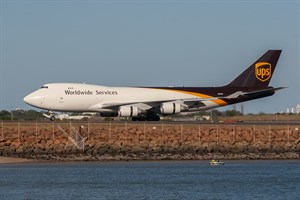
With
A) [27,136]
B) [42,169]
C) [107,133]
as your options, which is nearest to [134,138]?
[107,133]

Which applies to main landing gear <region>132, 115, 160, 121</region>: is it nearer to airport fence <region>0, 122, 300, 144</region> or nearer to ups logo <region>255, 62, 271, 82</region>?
ups logo <region>255, 62, 271, 82</region>

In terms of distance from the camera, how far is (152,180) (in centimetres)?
5375

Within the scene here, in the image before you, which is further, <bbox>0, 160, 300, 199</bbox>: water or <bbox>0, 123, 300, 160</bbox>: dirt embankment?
<bbox>0, 123, 300, 160</bbox>: dirt embankment

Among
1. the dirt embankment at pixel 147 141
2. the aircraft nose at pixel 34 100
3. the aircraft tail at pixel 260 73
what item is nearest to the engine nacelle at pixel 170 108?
the aircraft tail at pixel 260 73

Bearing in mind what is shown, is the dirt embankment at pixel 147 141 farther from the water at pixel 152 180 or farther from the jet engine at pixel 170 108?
the jet engine at pixel 170 108

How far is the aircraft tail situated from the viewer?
97375mm

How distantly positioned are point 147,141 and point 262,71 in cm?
2955

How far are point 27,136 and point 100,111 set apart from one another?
18427mm

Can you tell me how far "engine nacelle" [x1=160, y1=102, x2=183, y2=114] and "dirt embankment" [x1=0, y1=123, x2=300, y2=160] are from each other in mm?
13184

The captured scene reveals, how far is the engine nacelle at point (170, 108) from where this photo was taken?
294 feet

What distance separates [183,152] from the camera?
69.1m

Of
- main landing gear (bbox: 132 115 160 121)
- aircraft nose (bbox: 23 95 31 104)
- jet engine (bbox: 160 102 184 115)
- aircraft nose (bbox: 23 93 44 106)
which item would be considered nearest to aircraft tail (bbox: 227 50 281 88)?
jet engine (bbox: 160 102 184 115)

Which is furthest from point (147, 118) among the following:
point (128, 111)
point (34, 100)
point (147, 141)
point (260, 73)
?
point (147, 141)

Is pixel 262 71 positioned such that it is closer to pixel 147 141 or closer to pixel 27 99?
pixel 27 99
